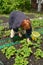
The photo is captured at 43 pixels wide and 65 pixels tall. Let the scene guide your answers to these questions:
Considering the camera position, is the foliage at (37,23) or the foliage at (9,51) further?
the foliage at (37,23)

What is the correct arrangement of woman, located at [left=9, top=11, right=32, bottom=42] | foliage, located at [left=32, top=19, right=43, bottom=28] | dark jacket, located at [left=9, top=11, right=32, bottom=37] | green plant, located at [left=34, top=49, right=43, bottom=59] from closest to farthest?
woman, located at [left=9, top=11, right=32, bottom=42] < green plant, located at [left=34, top=49, right=43, bottom=59] < dark jacket, located at [left=9, top=11, right=32, bottom=37] < foliage, located at [left=32, top=19, right=43, bottom=28]

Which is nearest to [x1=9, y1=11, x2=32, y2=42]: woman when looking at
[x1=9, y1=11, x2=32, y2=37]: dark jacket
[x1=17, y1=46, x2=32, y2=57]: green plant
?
[x1=9, y1=11, x2=32, y2=37]: dark jacket

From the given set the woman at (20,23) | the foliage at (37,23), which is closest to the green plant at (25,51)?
the woman at (20,23)

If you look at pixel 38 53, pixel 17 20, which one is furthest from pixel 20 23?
pixel 38 53

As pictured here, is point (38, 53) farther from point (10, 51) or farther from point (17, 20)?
point (17, 20)

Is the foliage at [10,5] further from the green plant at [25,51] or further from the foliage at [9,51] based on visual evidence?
the green plant at [25,51]

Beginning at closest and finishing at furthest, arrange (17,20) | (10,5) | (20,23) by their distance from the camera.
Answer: (20,23) → (17,20) → (10,5)

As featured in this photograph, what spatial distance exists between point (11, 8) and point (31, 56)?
18.1 feet

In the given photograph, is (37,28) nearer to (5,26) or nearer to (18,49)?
(5,26)

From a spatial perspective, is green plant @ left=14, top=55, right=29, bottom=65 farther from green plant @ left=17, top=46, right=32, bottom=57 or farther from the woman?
the woman

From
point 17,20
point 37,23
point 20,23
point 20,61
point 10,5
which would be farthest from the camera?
point 10,5

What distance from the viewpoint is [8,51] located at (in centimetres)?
516

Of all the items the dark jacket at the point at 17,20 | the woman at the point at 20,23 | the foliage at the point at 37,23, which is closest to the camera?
the woman at the point at 20,23

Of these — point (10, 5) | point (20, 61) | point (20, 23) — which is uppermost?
point (20, 23)
